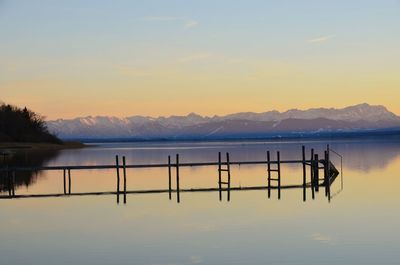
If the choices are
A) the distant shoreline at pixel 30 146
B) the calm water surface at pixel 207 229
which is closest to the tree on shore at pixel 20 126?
the distant shoreline at pixel 30 146

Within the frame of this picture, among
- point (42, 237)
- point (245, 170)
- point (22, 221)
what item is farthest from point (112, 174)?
point (42, 237)

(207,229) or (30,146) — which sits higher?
(30,146)

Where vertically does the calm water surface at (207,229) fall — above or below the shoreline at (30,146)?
below

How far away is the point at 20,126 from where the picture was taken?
137 m

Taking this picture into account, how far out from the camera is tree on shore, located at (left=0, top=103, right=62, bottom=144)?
441 feet

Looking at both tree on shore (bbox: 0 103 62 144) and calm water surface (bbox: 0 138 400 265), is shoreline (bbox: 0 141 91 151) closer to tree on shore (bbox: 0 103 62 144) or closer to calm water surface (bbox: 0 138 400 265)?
tree on shore (bbox: 0 103 62 144)

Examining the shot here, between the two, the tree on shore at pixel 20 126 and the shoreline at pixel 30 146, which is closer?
the shoreline at pixel 30 146

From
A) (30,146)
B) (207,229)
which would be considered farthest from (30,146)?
(207,229)

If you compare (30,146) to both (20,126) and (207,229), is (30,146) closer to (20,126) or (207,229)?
(20,126)

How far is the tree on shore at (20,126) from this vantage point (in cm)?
13438

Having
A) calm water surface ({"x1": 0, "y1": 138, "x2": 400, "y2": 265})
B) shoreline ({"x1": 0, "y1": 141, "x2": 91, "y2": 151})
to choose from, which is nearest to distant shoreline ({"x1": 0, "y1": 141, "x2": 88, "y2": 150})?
shoreline ({"x1": 0, "y1": 141, "x2": 91, "y2": 151})

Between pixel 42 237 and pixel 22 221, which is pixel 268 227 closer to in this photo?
pixel 42 237

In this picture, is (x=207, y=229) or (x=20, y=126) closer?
(x=207, y=229)

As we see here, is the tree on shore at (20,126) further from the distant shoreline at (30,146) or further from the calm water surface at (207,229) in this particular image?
the calm water surface at (207,229)
